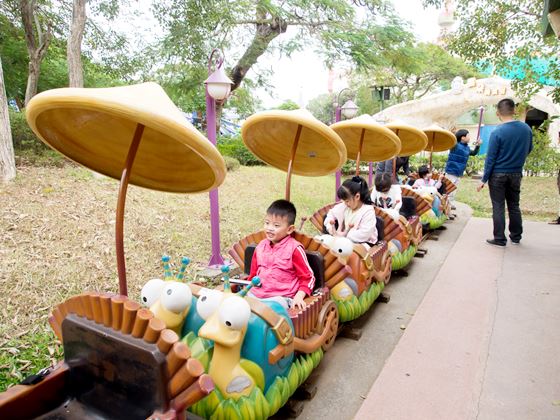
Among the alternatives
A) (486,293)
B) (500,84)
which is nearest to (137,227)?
(486,293)

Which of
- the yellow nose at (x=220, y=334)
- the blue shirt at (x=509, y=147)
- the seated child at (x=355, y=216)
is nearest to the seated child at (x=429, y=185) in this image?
the blue shirt at (x=509, y=147)

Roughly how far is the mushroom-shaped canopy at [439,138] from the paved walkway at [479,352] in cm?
282

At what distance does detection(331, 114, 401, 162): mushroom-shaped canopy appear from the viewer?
4.22 meters

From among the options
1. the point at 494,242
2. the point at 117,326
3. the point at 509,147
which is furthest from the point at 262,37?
the point at 117,326

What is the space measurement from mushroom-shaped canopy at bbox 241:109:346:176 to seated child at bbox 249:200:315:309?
1.84ft

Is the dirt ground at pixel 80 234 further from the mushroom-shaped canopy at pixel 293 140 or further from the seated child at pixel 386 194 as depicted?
the seated child at pixel 386 194

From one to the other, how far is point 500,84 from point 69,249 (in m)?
15.9

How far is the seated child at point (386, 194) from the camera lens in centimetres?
500

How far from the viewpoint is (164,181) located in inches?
88.8

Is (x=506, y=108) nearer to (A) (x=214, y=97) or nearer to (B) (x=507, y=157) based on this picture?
(B) (x=507, y=157)

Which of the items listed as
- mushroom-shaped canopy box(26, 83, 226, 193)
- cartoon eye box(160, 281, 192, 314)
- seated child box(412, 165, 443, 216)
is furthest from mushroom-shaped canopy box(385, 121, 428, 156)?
cartoon eye box(160, 281, 192, 314)

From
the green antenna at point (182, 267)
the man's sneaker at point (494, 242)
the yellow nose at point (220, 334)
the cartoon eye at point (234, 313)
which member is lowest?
the man's sneaker at point (494, 242)

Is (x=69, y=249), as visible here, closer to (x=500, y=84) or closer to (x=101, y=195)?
(x=101, y=195)

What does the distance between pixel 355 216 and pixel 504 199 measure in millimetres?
2781
